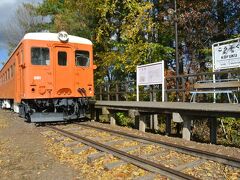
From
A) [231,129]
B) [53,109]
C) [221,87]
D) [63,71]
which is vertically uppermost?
[63,71]

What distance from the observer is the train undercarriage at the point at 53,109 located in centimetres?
1453

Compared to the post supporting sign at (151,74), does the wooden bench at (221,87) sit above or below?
below

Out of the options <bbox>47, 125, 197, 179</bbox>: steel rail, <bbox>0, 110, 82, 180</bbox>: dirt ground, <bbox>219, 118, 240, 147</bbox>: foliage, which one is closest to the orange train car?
<bbox>0, 110, 82, 180</bbox>: dirt ground

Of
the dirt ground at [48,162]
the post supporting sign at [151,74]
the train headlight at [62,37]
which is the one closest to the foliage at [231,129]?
the post supporting sign at [151,74]

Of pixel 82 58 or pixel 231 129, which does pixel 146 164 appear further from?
pixel 82 58

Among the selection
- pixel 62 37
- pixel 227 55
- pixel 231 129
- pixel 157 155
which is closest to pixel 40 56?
pixel 62 37

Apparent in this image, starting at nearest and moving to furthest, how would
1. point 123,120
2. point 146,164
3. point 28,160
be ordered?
point 146,164 → point 28,160 → point 123,120

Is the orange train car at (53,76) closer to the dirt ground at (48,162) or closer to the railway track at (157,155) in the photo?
the dirt ground at (48,162)

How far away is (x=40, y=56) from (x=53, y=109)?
2245 mm

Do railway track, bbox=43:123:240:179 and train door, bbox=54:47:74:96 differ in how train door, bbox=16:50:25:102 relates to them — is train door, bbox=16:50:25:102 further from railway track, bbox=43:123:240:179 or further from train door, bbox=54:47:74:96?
railway track, bbox=43:123:240:179

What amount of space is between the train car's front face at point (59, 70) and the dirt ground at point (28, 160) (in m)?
2.43

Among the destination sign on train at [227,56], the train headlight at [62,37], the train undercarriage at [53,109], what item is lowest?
the train undercarriage at [53,109]

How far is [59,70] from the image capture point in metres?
14.7

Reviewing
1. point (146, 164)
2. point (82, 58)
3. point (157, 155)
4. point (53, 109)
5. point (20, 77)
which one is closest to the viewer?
point (146, 164)
